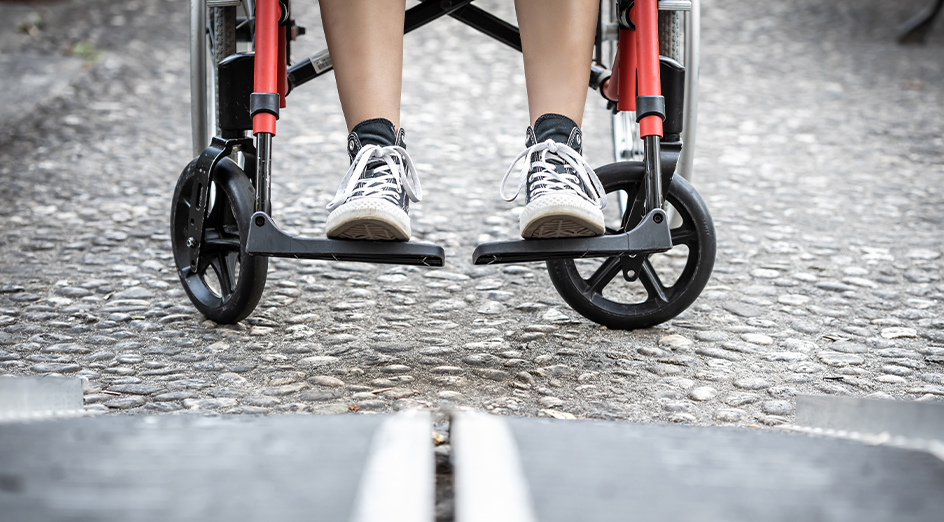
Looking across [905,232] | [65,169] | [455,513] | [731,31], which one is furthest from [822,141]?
[455,513]

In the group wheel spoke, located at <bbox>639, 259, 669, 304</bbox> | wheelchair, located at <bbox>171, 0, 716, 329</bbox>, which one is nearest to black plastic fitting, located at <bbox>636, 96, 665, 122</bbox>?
wheelchair, located at <bbox>171, 0, 716, 329</bbox>

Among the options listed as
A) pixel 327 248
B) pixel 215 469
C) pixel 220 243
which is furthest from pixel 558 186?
pixel 215 469

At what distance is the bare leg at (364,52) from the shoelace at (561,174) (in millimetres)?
247

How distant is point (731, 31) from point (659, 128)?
4096 millimetres

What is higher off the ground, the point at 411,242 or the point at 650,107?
the point at 650,107

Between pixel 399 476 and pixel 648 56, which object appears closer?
pixel 399 476

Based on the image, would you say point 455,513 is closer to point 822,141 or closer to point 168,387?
point 168,387

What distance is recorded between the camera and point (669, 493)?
737 mm

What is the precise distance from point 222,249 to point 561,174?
69cm

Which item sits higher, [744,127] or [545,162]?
[744,127]

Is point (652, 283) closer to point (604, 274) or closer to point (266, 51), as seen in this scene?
point (604, 274)

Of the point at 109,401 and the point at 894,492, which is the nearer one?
the point at 894,492

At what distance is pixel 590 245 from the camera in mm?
1348

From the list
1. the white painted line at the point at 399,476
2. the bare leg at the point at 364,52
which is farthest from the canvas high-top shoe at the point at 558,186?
the white painted line at the point at 399,476
